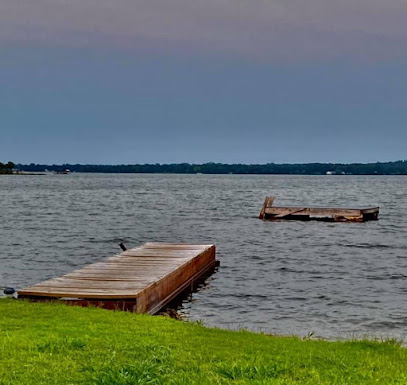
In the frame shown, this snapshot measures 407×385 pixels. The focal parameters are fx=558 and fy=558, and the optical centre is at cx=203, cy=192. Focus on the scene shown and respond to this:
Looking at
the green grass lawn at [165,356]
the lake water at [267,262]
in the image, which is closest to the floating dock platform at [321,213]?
the lake water at [267,262]

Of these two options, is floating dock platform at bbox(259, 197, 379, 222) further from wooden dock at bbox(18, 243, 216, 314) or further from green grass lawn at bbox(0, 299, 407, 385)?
green grass lawn at bbox(0, 299, 407, 385)

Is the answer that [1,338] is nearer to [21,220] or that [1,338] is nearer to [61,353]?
[61,353]

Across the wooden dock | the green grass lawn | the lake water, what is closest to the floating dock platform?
the lake water

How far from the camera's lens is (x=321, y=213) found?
156 feet

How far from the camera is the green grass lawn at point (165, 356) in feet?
21.6

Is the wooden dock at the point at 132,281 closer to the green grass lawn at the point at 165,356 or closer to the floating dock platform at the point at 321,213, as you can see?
the green grass lawn at the point at 165,356

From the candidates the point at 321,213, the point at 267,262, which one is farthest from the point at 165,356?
the point at 321,213

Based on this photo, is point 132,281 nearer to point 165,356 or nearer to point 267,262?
point 165,356

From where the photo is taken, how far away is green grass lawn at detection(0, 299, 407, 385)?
659 centimetres

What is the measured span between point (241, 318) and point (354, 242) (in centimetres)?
2025

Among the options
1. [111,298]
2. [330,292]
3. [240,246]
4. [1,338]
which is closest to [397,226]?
[240,246]

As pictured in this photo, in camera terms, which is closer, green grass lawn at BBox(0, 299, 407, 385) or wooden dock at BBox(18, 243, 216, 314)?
green grass lawn at BBox(0, 299, 407, 385)

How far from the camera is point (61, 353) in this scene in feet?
24.7

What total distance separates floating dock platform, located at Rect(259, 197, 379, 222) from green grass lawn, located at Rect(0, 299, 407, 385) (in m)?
39.0
